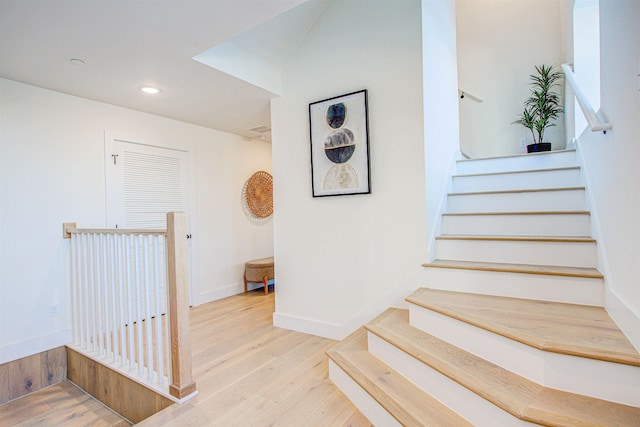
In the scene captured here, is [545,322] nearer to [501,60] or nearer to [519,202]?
[519,202]

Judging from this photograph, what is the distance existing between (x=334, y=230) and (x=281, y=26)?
1795 millimetres

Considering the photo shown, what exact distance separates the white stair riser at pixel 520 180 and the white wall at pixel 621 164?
0.76m

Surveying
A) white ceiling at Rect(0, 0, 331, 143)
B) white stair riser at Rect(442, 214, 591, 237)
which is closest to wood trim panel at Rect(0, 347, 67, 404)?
white ceiling at Rect(0, 0, 331, 143)

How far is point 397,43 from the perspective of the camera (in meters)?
2.56

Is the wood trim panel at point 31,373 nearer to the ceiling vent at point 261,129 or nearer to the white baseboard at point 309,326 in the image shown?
the white baseboard at point 309,326

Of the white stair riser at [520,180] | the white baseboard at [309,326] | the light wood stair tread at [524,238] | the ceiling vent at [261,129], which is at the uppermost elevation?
the ceiling vent at [261,129]

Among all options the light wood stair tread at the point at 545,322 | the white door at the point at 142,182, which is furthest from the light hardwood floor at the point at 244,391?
the white door at the point at 142,182

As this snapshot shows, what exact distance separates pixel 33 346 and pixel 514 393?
342 cm

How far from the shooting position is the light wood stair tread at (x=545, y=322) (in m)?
1.32

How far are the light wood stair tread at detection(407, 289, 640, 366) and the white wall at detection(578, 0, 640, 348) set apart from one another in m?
0.09

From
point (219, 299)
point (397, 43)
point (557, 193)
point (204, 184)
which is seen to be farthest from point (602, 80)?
point (219, 299)

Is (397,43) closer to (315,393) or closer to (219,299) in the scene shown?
(315,393)

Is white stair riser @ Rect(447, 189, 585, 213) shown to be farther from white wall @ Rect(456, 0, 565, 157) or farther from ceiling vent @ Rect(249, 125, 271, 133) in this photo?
ceiling vent @ Rect(249, 125, 271, 133)

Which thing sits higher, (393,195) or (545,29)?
(545,29)
